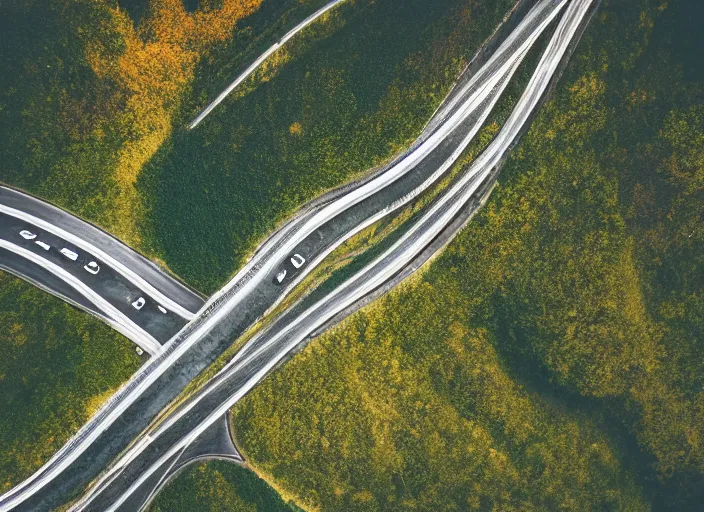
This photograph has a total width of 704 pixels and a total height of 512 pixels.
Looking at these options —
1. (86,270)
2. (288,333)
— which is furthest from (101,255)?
(288,333)

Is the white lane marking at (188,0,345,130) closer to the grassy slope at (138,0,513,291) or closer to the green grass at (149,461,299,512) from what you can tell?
the grassy slope at (138,0,513,291)

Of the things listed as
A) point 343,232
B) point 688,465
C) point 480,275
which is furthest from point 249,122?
point 688,465

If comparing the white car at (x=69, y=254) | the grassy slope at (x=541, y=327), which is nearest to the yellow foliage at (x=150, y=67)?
the white car at (x=69, y=254)

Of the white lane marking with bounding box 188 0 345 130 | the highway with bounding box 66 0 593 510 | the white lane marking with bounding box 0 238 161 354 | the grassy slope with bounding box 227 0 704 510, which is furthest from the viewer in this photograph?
the white lane marking with bounding box 0 238 161 354

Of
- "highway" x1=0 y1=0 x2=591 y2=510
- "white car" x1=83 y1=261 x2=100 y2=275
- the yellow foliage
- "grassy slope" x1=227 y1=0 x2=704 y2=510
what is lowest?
"grassy slope" x1=227 y1=0 x2=704 y2=510

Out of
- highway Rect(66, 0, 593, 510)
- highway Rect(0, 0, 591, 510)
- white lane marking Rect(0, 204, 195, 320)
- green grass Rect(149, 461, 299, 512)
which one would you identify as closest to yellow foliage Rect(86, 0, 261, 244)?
white lane marking Rect(0, 204, 195, 320)
